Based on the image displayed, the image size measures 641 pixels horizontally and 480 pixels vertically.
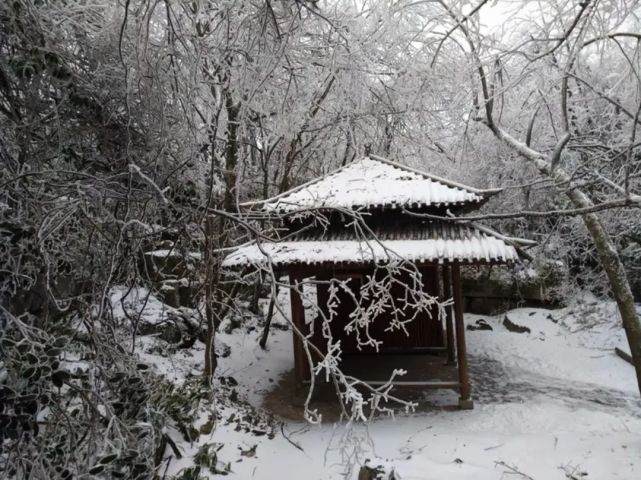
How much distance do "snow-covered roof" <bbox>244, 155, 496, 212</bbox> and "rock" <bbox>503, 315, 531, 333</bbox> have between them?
642cm

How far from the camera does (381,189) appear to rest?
766 cm

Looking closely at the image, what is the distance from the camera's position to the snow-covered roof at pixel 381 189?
715 centimetres

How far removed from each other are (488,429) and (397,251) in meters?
2.84

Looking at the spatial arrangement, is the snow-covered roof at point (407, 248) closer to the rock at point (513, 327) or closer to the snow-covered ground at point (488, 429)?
the snow-covered ground at point (488, 429)

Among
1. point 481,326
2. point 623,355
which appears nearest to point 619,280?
point 623,355

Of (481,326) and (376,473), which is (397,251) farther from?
(481,326)

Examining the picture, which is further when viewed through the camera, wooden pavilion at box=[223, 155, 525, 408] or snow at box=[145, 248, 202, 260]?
wooden pavilion at box=[223, 155, 525, 408]

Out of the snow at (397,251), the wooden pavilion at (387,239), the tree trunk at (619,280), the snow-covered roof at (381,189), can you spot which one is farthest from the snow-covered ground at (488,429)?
the snow-covered roof at (381,189)

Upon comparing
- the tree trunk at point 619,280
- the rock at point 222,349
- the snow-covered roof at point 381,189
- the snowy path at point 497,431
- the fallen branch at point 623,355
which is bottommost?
the snowy path at point 497,431

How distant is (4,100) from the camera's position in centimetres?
240

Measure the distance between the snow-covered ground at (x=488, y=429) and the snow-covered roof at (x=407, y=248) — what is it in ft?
7.49

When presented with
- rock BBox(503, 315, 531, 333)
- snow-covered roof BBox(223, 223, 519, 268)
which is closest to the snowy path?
rock BBox(503, 315, 531, 333)

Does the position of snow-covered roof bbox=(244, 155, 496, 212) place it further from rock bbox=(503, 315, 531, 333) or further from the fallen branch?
rock bbox=(503, 315, 531, 333)

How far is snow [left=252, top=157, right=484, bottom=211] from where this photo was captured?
7160 mm
